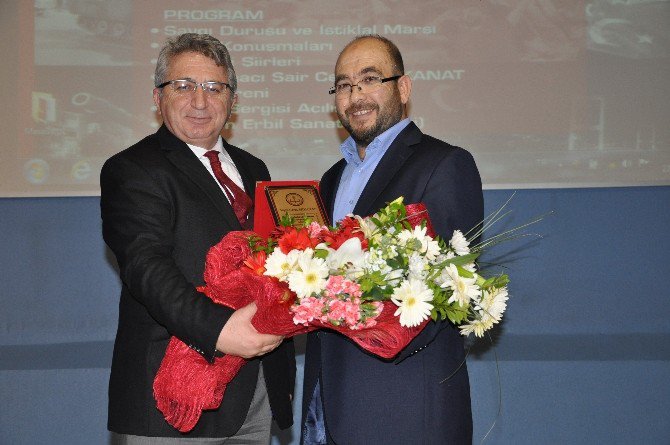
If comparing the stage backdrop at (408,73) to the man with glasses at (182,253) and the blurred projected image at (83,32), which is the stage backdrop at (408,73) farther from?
the man with glasses at (182,253)

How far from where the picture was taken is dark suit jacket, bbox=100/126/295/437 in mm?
2393

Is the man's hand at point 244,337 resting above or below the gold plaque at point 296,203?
below

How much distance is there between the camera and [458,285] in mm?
1901

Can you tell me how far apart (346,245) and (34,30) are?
3.97 metres

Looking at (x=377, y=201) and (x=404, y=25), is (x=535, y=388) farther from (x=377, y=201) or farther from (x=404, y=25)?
(x=377, y=201)

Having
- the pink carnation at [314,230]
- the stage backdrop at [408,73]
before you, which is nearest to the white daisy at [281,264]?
the pink carnation at [314,230]

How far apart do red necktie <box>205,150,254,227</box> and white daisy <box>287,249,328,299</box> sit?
0.81m

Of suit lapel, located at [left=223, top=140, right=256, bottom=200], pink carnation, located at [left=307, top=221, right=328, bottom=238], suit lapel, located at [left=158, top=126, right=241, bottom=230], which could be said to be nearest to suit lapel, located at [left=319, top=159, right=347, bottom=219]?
suit lapel, located at [left=223, top=140, right=256, bottom=200]

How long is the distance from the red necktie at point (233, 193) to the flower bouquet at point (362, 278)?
16.7 inches

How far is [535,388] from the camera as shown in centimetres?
477

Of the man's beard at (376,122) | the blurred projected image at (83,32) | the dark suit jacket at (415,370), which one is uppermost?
the blurred projected image at (83,32)

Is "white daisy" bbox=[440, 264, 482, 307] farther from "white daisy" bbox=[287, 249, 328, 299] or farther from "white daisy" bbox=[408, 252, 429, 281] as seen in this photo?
"white daisy" bbox=[287, 249, 328, 299]

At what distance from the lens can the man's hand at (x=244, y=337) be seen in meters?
2.19

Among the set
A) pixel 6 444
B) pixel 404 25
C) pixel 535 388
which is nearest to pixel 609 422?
pixel 535 388
